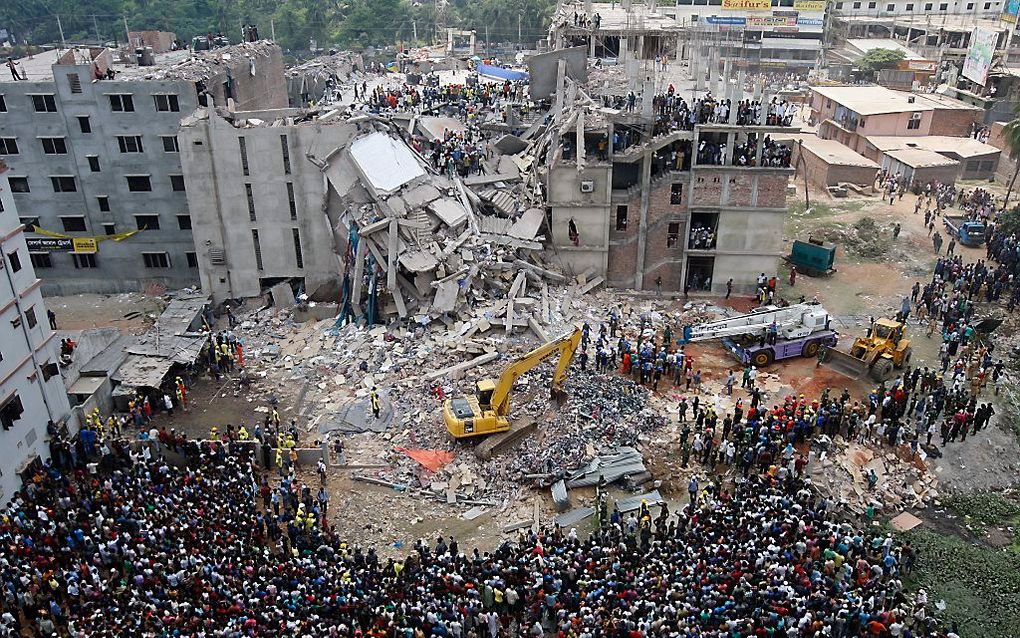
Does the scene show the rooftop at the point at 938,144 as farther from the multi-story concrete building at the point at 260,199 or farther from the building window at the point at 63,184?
the building window at the point at 63,184

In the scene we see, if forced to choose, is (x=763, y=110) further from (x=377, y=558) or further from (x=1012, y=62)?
(x=1012, y=62)

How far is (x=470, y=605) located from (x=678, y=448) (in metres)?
10.4

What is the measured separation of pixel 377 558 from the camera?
2139 centimetres

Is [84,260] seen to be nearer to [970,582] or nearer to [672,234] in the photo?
[672,234]

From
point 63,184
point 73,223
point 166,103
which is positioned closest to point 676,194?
point 166,103

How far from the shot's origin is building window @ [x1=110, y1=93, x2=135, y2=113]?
3603 centimetres

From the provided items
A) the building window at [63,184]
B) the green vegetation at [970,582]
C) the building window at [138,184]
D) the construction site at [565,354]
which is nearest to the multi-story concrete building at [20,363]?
the construction site at [565,354]

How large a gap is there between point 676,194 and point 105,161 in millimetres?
26606

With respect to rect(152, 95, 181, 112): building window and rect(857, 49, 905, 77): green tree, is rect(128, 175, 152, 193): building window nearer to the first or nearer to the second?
rect(152, 95, 181, 112): building window

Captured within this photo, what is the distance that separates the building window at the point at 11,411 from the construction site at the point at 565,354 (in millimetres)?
1673

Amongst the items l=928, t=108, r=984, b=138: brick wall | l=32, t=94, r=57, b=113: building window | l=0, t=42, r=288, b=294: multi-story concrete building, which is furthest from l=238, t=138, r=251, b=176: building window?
l=928, t=108, r=984, b=138: brick wall

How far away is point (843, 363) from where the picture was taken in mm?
30375

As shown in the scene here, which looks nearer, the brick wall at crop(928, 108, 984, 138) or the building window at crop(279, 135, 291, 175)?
the building window at crop(279, 135, 291, 175)

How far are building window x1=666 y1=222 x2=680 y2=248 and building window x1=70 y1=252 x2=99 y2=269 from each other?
2788cm
